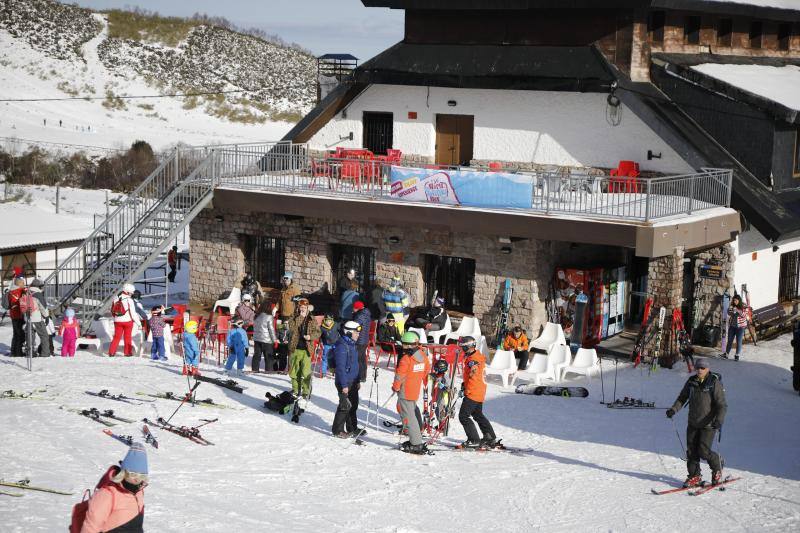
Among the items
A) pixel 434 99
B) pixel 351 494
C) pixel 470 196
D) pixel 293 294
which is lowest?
pixel 351 494

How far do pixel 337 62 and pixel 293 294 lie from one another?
1497cm

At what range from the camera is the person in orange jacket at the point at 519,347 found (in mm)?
21109

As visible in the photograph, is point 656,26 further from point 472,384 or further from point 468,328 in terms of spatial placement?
point 472,384

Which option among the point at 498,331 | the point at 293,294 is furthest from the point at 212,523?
the point at 498,331

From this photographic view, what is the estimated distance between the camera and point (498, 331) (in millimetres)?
22797

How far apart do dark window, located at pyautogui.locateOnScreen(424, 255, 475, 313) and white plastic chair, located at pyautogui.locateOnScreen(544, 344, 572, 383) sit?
3.79 meters

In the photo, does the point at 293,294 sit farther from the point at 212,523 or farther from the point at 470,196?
the point at 212,523

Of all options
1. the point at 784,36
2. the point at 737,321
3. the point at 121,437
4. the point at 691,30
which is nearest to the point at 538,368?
the point at 737,321

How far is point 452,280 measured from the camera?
24281mm

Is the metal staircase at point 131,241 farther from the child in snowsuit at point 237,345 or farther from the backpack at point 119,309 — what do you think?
the child in snowsuit at point 237,345

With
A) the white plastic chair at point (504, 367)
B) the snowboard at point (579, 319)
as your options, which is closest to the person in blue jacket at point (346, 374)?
the white plastic chair at point (504, 367)

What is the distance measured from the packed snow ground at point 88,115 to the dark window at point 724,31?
39.0 metres

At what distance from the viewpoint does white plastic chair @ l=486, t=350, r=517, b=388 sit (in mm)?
19703

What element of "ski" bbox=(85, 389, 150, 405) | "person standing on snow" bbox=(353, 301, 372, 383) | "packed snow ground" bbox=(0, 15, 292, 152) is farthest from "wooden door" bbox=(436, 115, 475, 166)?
"packed snow ground" bbox=(0, 15, 292, 152)
